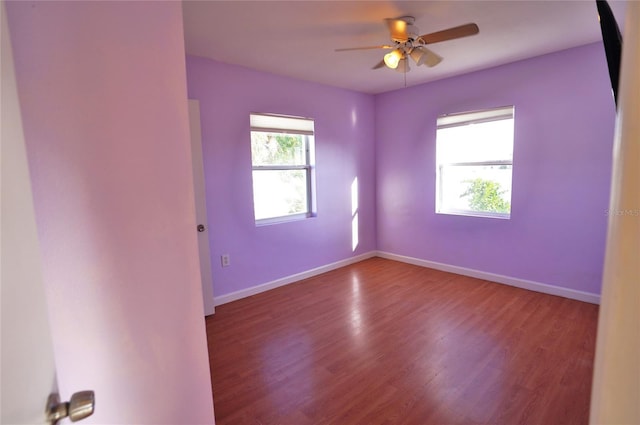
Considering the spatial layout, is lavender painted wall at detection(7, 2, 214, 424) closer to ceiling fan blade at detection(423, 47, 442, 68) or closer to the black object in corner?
the black object in corner

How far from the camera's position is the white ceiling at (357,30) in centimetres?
213

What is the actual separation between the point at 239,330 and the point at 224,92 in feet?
7.47

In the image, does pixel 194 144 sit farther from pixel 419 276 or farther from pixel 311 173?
pixel 419 276

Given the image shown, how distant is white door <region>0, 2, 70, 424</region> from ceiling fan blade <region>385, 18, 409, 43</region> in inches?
82.6

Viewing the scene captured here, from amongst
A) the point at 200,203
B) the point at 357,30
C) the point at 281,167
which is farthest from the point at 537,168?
the point at 200,203

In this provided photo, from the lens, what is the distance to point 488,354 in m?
2.33

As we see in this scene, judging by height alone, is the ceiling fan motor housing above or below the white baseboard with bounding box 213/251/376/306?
above

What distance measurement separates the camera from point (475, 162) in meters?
3.83

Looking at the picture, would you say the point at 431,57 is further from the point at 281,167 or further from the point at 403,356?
the point at 403,356

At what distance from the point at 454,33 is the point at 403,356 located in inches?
89.2

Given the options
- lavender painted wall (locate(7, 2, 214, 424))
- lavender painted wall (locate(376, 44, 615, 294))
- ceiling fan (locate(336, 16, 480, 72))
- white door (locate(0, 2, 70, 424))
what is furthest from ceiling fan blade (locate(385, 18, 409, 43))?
white door (locate(0, 2, 70, 424))

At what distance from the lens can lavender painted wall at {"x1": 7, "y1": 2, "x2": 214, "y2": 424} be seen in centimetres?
87

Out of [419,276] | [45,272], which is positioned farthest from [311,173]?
[45,272]

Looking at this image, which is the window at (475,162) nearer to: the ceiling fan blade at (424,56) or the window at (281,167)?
the ceiling fan blade at (424,56)
